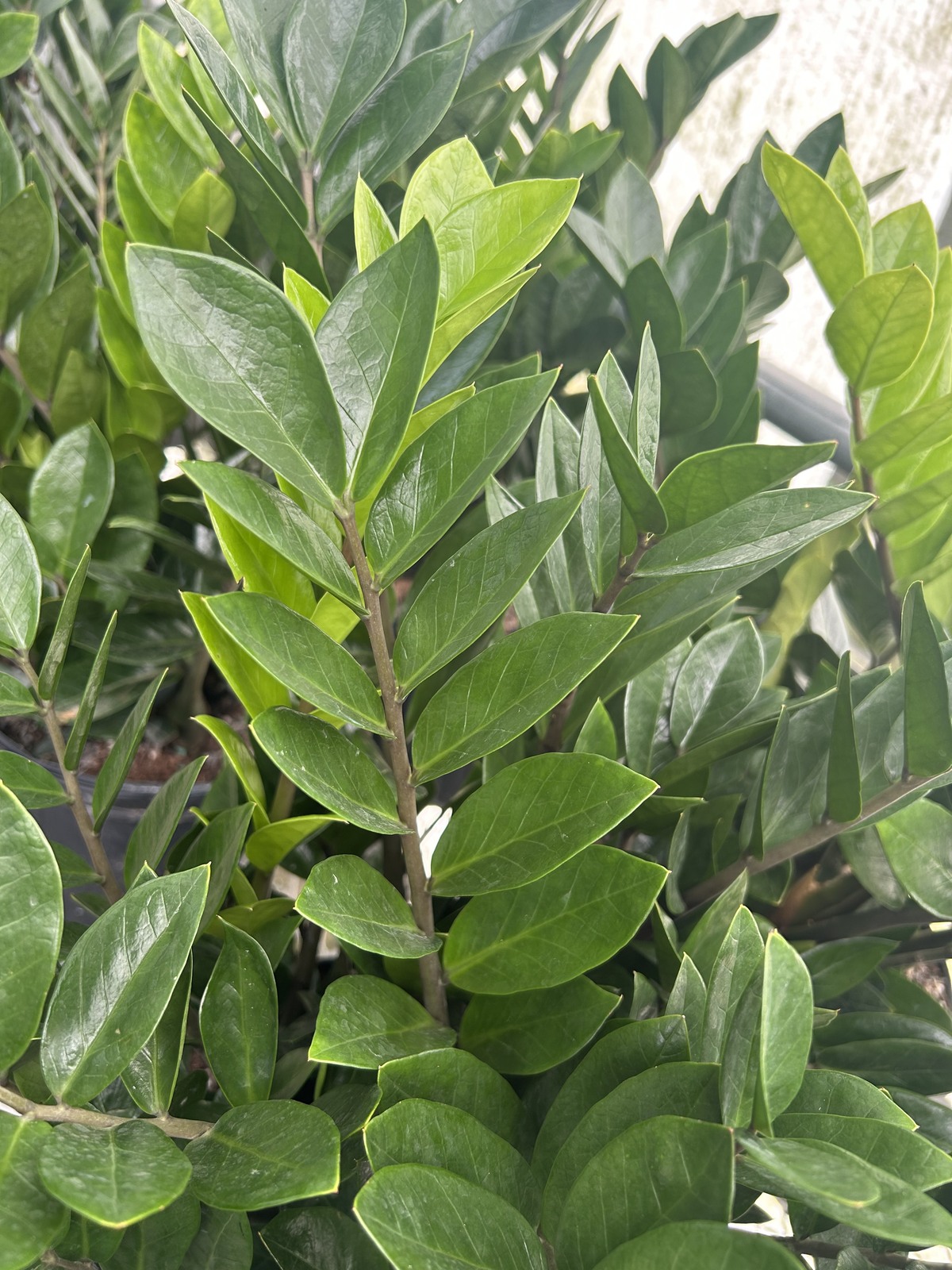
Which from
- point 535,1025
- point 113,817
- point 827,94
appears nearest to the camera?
point 535,1025

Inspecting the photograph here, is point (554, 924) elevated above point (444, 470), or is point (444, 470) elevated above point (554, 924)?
point (444, 470)

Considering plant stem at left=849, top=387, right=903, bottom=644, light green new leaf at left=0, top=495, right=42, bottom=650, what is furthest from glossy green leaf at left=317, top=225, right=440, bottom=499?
plant stem at left=849, top=387, right=903, bottom=644

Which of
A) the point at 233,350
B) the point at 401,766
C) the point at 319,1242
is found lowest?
the point at 319,1242

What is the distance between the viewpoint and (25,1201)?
0.64ft

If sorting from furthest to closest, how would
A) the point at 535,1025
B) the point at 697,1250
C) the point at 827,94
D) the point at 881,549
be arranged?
1. the point at 827,94
2. the point at 881,549
3. the point at 535,1025
4. the point at 697,1250

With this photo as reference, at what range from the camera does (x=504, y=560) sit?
24 cm

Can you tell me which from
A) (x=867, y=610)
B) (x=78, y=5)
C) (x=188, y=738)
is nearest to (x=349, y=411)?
(x=867, y=610)

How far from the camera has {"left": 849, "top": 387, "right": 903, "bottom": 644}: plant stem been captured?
0.37 metres

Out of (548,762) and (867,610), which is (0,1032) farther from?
(867,610)

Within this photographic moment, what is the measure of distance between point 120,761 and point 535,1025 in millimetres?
136

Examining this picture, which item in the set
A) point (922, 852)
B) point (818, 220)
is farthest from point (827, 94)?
point (922, 852)

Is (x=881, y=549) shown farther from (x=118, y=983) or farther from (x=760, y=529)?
(x=118, y=983)

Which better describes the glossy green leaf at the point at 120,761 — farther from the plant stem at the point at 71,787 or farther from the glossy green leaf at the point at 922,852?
the glossy green leaf at the point at 922,852

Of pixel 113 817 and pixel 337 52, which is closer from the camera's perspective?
pixel 337 52
